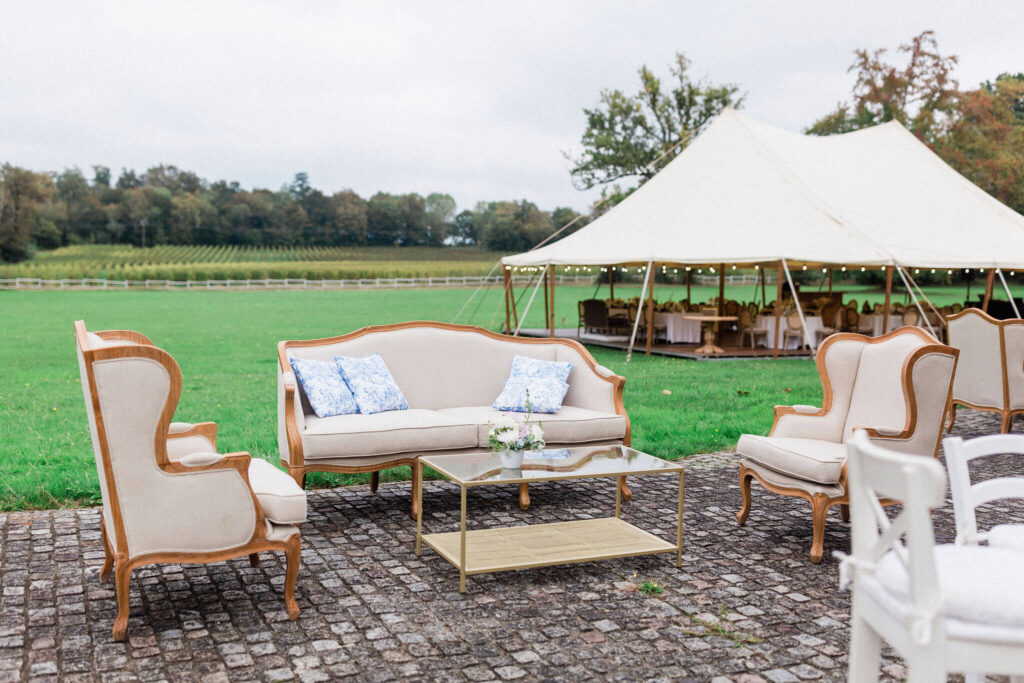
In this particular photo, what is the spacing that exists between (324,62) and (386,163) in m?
33.0

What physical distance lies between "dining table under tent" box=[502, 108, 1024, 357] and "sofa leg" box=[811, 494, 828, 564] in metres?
9.04

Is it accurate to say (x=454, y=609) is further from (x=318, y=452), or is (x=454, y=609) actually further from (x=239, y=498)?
(x=318, y=452)

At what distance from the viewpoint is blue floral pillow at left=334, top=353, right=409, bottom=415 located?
18.4 feet

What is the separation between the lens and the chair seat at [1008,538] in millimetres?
2498

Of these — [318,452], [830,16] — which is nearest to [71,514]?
[318,452]

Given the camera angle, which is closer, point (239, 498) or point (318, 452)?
point (239, 498)

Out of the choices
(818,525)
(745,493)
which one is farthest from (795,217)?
(818,525)

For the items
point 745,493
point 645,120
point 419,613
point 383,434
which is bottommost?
point 419,613

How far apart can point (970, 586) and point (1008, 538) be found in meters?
0.68

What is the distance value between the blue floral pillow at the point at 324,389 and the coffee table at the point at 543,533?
0.95m

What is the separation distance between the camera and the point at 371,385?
569 centimetres

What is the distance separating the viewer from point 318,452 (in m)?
4.91

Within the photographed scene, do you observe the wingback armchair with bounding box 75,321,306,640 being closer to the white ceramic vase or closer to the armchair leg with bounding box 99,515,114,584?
the armchair leg with bounding box 99,515,114,584

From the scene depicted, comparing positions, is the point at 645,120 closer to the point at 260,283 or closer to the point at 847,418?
the point at 260,283
